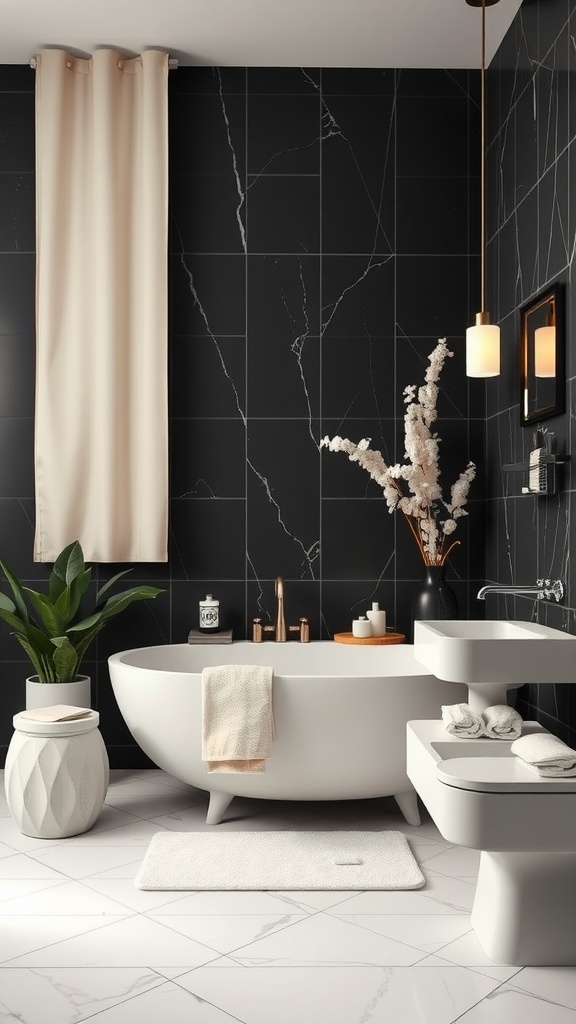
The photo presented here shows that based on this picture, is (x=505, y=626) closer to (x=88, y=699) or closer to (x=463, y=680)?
(x=463, y=680)

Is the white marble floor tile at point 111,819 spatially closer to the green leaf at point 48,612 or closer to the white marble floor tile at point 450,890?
the green leaf at point 48,612

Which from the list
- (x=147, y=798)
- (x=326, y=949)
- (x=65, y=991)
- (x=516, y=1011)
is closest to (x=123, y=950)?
(x=65, y=991)

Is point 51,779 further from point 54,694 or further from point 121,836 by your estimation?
point 54,694

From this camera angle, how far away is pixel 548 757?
2268 millimetres

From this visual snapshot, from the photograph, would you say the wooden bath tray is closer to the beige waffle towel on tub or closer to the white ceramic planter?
the beige waffle towel on tub

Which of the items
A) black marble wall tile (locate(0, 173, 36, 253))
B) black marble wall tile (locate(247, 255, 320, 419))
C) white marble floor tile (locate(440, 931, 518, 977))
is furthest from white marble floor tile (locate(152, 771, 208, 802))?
black marble wall tile (locate(0, 173, 36, 253))

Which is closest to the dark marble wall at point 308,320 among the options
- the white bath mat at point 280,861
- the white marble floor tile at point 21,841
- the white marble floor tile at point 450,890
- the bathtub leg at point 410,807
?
the white marble floor tile at point 21,841

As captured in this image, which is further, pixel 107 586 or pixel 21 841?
pixel 107 586

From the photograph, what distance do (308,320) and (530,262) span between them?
110cm

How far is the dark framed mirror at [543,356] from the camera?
10.2 ft

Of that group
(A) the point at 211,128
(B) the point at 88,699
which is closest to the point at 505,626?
(B) the point at 88,699

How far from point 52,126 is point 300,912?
10.9 feet

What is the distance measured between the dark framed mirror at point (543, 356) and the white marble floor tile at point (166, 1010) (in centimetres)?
203

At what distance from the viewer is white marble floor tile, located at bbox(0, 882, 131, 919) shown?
269 cm
